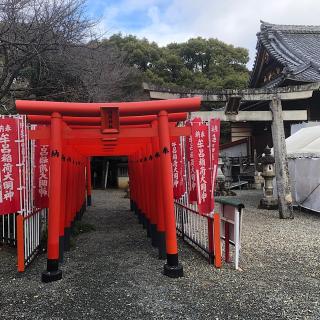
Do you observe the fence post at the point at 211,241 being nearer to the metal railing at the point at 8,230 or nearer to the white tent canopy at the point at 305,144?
the metal railing at the point at 8,230

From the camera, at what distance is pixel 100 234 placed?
875 centimetres

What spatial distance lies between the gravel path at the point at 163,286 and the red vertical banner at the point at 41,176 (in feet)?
3.34

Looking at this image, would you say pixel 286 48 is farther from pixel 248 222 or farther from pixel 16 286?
pixel 16 286

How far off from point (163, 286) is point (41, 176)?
3.05m

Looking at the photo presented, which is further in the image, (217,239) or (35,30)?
(35,30)

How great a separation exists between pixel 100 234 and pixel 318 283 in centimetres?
515

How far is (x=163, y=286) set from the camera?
15.9 feet

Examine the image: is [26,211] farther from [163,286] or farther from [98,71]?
[98,71]

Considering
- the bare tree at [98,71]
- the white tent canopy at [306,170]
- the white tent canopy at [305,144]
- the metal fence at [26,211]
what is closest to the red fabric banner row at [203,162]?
the metal fence at [26,211]

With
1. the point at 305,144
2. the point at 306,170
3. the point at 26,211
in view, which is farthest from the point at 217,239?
the point at 305,144

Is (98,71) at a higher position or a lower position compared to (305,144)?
higher

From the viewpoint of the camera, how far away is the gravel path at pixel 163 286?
408 cm

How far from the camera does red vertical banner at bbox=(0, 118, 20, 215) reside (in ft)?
18.7

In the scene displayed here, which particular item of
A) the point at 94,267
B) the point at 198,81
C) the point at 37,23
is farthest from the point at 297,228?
the point at 198,81
